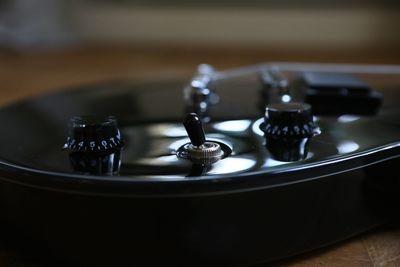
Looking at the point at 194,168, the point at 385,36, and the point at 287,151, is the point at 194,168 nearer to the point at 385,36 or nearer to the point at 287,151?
the point at 287,151

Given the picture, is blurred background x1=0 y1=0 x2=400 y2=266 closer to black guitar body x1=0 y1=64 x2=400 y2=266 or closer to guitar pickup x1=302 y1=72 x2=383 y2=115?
guitar pickup x1=302 y1=72 x2=383 y2=115

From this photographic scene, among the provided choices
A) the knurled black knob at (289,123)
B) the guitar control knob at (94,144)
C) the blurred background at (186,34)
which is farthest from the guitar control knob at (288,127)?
the blurred background at (186,34)

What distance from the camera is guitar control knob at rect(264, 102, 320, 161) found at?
0.42m

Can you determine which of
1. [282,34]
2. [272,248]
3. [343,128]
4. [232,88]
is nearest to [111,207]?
[272,248]

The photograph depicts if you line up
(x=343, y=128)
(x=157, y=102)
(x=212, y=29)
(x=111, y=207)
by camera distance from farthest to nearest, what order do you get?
(x=212, y=29)
(x=157, y=102)
(x=343, y=128)
(x=111, y=207)

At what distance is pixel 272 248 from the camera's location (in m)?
0.38

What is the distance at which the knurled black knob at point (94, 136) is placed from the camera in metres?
0.40

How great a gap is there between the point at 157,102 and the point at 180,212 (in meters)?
0.27

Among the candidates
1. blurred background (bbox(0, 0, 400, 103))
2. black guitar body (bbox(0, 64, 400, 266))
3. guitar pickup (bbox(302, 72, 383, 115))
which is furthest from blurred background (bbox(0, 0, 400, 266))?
black guitar body (bbox(0, 64, 400, 266))

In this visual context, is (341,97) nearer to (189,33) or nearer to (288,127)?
(288,127)

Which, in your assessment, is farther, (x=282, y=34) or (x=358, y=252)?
(x=282, y=34)

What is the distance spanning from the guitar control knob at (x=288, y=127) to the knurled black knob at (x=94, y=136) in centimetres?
13

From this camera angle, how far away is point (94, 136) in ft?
1.33

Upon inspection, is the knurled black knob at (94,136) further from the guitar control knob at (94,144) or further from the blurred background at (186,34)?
the blurred background at (186,34)
